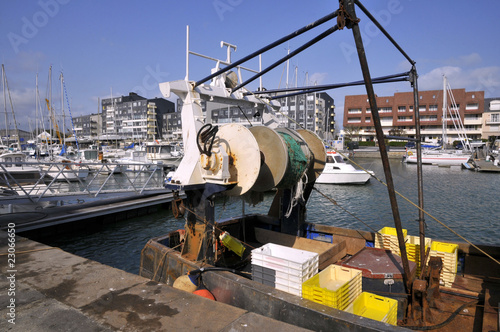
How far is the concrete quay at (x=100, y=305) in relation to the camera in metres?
3.85

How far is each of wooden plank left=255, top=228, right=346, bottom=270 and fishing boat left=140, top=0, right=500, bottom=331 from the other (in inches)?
1.0

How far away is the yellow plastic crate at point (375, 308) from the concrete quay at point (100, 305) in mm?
1455

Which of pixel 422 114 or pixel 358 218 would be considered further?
pixel 422 114

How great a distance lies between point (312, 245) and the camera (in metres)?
7.39

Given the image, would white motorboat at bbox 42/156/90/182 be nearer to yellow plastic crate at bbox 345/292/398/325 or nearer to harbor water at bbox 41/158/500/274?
harbor water at bbox 41/158/500/274

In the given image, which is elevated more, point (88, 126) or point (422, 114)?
point (88, 126)

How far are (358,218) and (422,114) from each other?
80.4 metres

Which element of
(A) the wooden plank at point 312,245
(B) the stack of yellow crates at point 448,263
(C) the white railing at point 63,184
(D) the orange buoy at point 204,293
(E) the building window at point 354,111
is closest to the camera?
(D) the orange buoy at point 204,293

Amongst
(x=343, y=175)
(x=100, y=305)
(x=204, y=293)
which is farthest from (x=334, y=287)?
(x=343, y=175)

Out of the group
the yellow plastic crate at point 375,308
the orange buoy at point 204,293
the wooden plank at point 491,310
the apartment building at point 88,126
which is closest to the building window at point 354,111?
the wooden plank at point 491,310

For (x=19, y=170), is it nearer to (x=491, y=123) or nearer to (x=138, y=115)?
(x=491, y=123)

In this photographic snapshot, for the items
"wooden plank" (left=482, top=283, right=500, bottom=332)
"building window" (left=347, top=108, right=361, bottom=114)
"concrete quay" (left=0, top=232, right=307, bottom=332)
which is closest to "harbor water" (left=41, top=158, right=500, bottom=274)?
"wooden plank" (left=482, top=283, right=500, bottom=332)

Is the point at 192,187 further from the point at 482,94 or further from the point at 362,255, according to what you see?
the point at 482,94

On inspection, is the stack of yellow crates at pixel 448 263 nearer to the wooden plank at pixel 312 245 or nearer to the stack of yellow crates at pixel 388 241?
the stack of yellow crates at pixel 388 241
